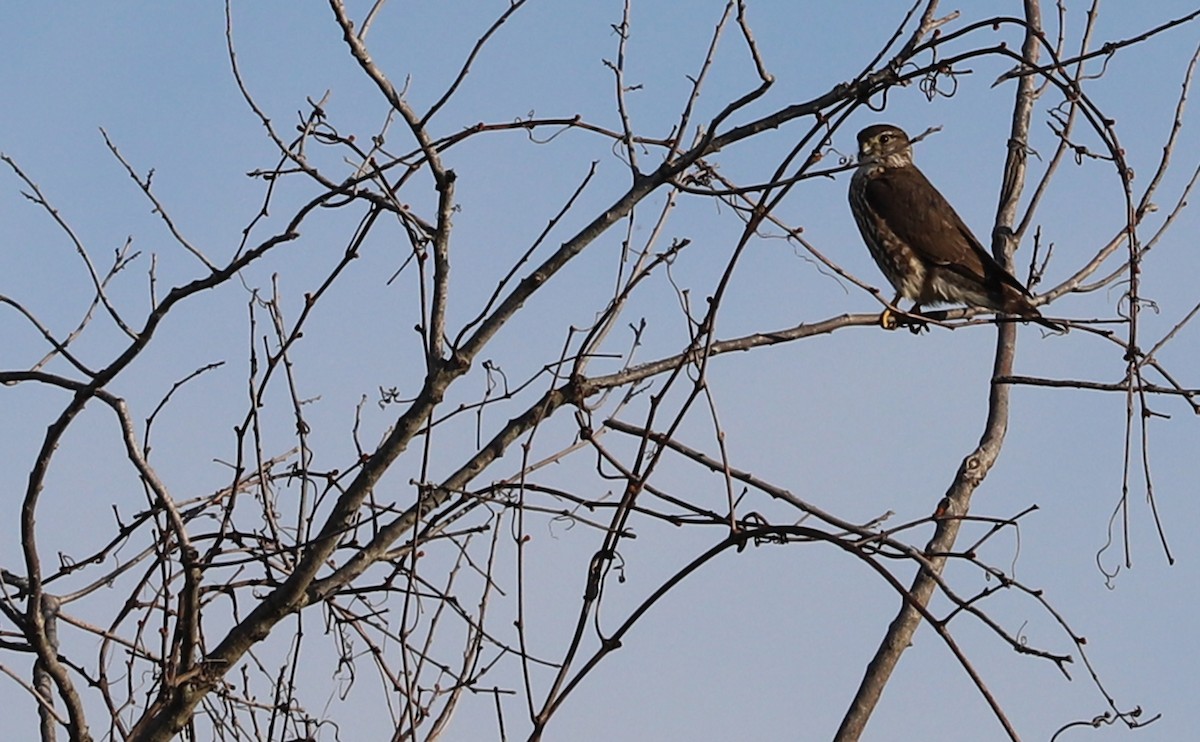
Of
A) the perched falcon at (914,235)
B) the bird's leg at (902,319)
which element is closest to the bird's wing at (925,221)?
the perched falcon at (914,235)

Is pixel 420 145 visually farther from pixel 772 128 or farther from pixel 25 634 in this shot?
pixel 25 634

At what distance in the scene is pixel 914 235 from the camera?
17.6ft

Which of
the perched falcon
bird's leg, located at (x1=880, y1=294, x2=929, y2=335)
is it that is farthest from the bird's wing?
bird's leg, located at (x1=880, y1=294, x2=929, y2=335)

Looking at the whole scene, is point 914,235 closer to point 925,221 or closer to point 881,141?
point 925,221

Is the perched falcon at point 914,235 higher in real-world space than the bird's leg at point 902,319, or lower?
higher

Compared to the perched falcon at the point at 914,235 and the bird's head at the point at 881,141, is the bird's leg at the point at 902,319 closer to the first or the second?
the perched falcon at the point at 914,235

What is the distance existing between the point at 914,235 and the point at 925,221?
108 mm

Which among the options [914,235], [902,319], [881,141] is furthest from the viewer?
[881,141]

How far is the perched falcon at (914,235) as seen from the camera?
16.9ft

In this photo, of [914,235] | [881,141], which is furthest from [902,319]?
[881,141]

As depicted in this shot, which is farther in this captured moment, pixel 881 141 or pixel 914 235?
pixel 881 141

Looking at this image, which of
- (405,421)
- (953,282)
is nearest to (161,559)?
(405,421)

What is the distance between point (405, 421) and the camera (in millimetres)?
2266

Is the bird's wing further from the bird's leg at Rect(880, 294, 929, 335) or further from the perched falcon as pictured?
the bird's leg at Rect(880, 294, 929, 335)
